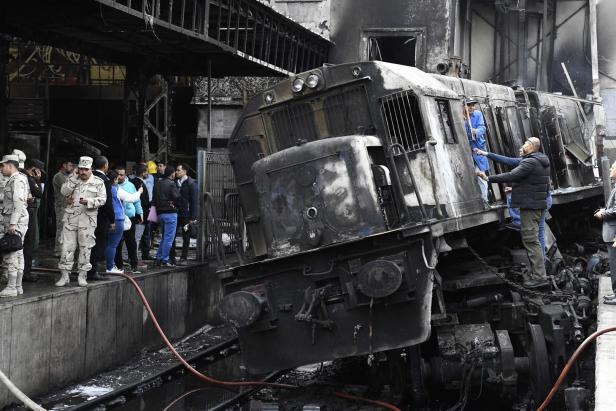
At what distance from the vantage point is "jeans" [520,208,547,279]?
1171cm

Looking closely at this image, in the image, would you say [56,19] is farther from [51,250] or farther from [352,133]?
[352,133]

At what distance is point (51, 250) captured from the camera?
17766 millimetres

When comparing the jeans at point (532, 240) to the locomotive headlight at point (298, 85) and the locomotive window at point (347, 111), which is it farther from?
the locomotive headlight at point (298, 85)

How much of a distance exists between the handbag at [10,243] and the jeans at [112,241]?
108 inches

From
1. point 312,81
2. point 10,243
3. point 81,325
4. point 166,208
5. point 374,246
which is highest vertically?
point 312,81

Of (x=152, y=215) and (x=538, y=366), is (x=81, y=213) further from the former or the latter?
(x=538, y=366)

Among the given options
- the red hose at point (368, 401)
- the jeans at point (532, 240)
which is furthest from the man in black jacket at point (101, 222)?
the jeans at point (532, 240)

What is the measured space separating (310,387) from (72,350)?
10.2ft

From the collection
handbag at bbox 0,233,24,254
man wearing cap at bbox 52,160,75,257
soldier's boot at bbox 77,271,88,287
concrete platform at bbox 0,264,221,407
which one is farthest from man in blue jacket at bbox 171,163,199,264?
handbag at bbox 0,233,24,254

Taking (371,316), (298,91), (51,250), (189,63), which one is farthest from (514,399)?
(189,63)

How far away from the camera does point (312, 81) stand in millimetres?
10242

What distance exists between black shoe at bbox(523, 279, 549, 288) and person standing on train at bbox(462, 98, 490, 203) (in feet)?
3.81

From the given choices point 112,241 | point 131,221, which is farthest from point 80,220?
point 131,221

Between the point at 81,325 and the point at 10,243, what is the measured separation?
1.68m
